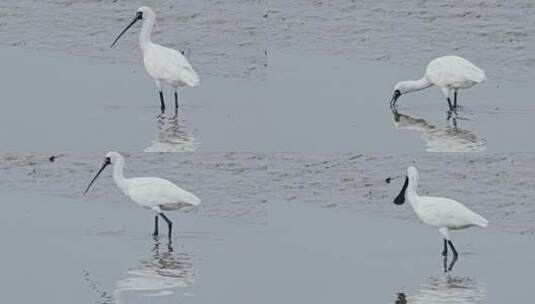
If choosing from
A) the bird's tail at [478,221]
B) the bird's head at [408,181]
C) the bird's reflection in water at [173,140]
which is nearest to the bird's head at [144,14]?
the bird's reflection in water at [173,140]

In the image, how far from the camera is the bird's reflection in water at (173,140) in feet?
60.4

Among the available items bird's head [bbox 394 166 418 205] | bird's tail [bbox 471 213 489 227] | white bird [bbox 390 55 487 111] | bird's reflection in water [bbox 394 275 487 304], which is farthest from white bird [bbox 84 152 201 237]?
bird's reflection in water [bbox 394 275 487 304]

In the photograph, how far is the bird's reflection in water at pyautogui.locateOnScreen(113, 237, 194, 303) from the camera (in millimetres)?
15070

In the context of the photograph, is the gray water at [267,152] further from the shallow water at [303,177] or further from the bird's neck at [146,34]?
the bird's neck at [146,34]

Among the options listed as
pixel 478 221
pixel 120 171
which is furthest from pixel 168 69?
pixel 478 221

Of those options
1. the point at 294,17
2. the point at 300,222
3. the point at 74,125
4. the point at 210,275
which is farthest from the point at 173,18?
the point at 210,275

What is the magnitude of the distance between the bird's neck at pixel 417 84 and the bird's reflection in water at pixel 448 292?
15.6 feet

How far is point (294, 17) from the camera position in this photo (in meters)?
23.5

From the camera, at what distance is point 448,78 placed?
64.6 ft

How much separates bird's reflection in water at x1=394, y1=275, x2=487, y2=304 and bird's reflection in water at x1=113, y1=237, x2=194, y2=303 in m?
1.84

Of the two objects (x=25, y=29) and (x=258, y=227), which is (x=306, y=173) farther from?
(x=25, y=29)

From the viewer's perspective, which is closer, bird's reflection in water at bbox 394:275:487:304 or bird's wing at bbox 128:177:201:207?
bird's reflection in water at bbox 394:275:487:304

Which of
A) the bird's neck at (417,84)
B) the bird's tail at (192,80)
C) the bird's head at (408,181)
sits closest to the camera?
the bird's head at (408,181)

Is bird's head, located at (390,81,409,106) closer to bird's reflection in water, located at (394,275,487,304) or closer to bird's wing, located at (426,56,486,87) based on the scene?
bird's wing, located at (426,56,486,87)
